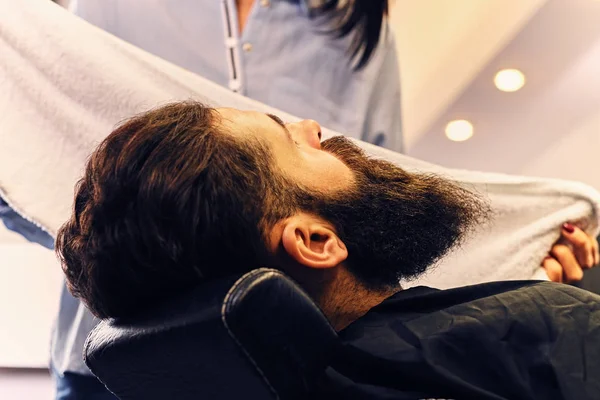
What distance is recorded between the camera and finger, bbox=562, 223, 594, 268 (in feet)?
3.54

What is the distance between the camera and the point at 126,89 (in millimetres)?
1062

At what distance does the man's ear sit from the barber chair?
137 millimetres

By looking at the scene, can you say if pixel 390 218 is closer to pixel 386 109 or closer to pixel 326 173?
pixel 326 173

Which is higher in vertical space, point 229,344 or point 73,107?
point 229,344

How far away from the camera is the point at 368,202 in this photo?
77 cm

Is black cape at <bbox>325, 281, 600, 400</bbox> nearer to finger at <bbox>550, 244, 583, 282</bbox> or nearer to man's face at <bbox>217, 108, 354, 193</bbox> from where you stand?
man's face at <bbox>217, 108, 354, 193</bbox>

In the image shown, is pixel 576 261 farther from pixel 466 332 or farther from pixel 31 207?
pixel 31 207

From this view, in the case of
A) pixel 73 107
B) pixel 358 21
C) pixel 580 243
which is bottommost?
pixel 73 107

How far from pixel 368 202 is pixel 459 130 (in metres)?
1.01

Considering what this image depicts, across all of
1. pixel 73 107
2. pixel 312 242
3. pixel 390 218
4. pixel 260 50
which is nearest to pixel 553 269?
pixel 390 218

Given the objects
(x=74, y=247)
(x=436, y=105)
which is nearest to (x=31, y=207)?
(x=74, y=247)

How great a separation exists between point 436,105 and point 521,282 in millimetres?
1020

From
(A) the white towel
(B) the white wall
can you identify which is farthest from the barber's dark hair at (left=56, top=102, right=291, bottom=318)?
(B) the white wall

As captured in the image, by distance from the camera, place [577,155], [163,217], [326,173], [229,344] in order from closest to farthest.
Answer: [229,344] → [163,217] → [326,173] → [577,155]
